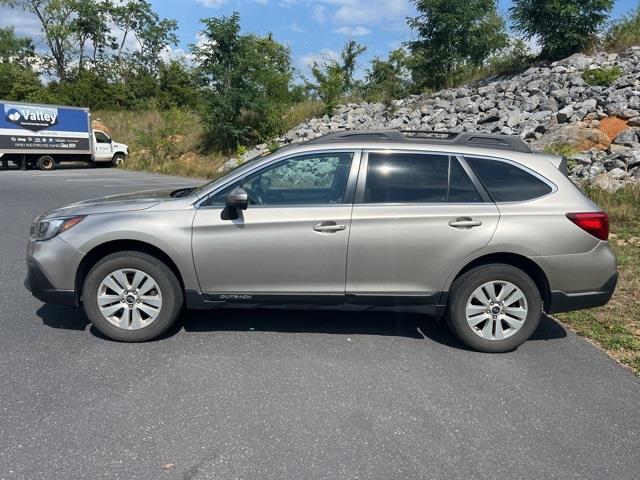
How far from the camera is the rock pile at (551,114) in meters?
11.8

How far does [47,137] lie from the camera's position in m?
25.6

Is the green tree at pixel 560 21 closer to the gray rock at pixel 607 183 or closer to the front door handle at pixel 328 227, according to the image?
the gray rock at pixel 607 183

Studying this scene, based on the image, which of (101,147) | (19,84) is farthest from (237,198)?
(19,84)

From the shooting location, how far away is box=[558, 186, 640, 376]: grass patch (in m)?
4.37

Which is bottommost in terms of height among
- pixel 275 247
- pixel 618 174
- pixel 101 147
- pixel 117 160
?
pixel 275 247

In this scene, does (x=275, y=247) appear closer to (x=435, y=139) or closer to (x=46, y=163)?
(x=435, y=139)

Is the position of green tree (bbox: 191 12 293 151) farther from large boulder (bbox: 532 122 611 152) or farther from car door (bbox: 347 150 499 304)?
car door (bbox: 347 150 499 304)

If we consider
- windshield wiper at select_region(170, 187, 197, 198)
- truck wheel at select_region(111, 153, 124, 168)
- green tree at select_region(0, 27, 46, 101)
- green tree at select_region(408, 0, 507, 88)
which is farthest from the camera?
green tree at select_region(0, 27, 46, 101)

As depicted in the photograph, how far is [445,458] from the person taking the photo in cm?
282

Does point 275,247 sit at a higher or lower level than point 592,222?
lower

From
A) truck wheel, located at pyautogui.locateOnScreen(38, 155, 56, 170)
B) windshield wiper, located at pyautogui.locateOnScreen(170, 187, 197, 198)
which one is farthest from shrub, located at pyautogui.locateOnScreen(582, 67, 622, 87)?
truck wheel, located at pyautogui.locateOnScreen(38, 155, 56, 170)

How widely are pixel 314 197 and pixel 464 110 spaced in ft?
48.7

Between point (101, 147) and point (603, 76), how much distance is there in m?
24.1

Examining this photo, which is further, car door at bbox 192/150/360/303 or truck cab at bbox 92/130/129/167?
truck cab at bbox 92/130/129/167
